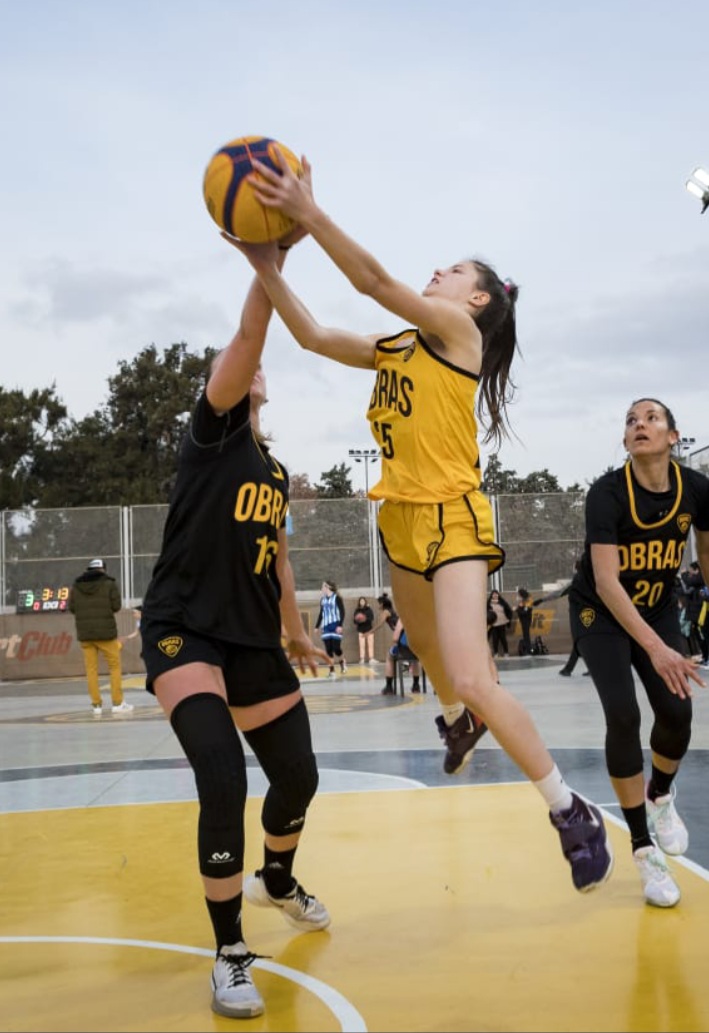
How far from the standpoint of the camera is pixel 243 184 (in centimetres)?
365

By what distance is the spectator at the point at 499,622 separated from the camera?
2405 cm

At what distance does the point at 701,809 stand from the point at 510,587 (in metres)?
21.6

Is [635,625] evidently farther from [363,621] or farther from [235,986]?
[363,621]

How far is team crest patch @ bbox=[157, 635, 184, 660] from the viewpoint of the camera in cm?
384

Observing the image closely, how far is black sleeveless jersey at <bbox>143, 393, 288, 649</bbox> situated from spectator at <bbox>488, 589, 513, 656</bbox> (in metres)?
19.0

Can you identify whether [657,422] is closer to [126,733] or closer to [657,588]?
[657,588]

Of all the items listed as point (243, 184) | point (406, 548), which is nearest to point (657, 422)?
point (406, 548)

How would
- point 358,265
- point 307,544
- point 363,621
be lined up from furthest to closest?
1. point 307,544
2. point 363,621
3. point 358,265

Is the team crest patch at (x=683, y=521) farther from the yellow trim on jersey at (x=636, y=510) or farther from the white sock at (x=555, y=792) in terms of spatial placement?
the white sock at (x=555, y=792)

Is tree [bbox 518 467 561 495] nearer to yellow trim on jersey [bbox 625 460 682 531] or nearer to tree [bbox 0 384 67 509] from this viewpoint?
tree [bbox 0 384 67 509]

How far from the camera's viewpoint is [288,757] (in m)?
4.10

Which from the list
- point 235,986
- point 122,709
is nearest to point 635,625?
point 235,986

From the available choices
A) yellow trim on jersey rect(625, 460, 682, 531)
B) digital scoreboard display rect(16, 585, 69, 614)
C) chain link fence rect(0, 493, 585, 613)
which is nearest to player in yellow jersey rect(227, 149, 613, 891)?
yellow trim on jersey rect(625, 460, 682, 531)

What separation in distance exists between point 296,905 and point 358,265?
2.36m
